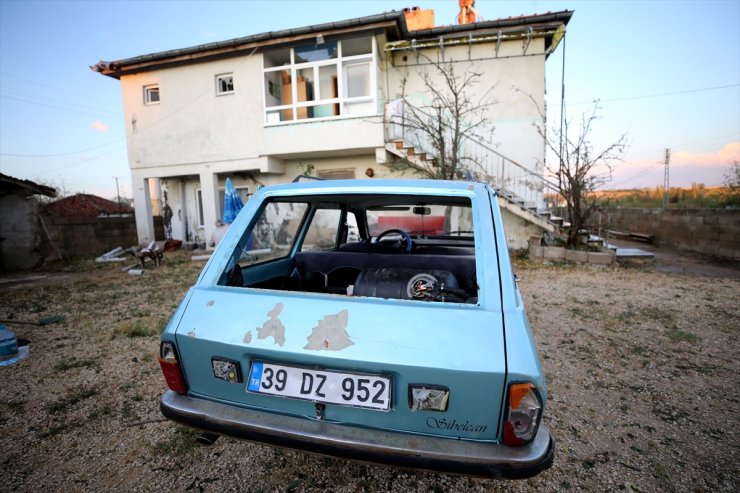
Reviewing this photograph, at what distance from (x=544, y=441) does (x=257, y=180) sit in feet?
41.6

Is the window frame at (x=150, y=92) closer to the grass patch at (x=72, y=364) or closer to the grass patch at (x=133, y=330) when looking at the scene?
the grass patch at (x=133, y=330)

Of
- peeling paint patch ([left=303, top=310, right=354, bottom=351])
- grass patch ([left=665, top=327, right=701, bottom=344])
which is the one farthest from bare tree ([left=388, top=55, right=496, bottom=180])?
peeling paint patch ([left=303, top=310, right=354, bottom=351])

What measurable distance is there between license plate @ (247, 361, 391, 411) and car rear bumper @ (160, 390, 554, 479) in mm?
111

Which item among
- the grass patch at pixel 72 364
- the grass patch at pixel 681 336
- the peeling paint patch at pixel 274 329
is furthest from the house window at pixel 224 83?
the grass patch at pixel 681 336

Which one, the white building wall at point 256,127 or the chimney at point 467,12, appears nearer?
the white building wall at point 256,127

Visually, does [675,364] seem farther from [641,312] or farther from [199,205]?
[199,205]

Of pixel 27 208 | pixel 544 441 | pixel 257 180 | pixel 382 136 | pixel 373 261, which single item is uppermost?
pixel 382 136

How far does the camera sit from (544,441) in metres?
1.31

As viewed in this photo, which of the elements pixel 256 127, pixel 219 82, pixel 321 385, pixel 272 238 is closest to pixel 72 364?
pixel 272 238

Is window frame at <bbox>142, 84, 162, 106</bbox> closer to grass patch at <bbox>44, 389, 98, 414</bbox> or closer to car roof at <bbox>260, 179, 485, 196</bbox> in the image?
grass patch at <bbox>44, 389, 98, 414</bbox>

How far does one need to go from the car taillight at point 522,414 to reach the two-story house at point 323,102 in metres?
9.24

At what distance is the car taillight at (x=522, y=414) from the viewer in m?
1.24

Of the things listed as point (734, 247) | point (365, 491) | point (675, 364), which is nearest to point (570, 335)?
point (675, 364)

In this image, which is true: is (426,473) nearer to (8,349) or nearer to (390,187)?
(390,187)
